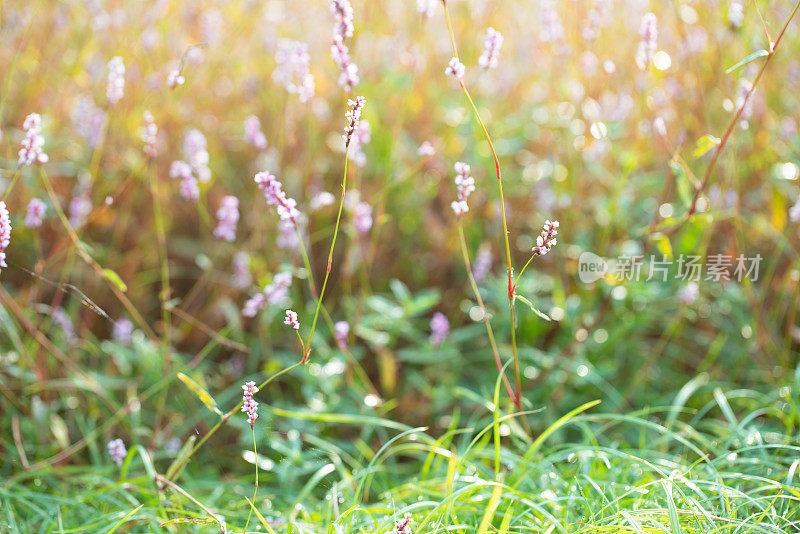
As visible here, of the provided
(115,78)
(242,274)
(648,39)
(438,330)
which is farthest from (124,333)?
(648,39)

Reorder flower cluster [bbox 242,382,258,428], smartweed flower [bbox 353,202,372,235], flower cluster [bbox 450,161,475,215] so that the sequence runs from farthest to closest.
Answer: smartweed flower [bbox 353,202,372,235] → flower cluster [bbox 450,161,475,215] → flower cluster [bbox 242,382,258,428]

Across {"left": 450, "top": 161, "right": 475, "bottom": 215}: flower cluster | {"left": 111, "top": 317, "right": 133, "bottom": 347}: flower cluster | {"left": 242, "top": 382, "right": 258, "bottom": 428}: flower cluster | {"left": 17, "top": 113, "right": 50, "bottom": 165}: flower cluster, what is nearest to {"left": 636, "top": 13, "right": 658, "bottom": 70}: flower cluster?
{"left": 450, "top": 161, "right": 475, "bottom": 215}: flower cluster

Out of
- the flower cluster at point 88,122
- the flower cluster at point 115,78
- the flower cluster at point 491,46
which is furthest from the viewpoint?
the flower cluster at point 88,122

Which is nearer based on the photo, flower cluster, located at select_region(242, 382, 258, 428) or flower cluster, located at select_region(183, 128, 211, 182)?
flower cluster, located at select_region(242, 382, 258, 428)

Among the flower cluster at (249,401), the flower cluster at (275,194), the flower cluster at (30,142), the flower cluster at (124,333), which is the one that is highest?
the flower cluster at (30,142)

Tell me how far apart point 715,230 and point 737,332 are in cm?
43

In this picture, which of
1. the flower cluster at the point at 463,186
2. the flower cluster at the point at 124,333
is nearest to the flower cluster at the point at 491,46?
the flower cluster at the point at 463,186

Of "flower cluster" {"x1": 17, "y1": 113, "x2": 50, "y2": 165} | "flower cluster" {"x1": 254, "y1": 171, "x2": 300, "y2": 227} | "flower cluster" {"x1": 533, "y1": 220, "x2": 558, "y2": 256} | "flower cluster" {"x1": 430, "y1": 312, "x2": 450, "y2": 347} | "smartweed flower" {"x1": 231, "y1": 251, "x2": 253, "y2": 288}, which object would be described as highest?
"flower cluster" {"x1": 17, "y1": 113, "x2": 50, "y2": 165}

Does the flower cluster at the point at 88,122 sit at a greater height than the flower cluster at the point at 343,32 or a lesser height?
lesser

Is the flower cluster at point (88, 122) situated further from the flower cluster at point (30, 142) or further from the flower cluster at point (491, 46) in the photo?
the flower cluster at point (491, 46)

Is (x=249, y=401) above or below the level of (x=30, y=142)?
below

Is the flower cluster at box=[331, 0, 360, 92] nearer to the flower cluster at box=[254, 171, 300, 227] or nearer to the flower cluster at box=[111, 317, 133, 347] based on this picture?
the flower cluster at box=[254, 171, 300, 227]

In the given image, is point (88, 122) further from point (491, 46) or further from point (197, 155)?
point (491, 46)

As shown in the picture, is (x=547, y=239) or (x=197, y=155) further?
(x=197, y=155)
